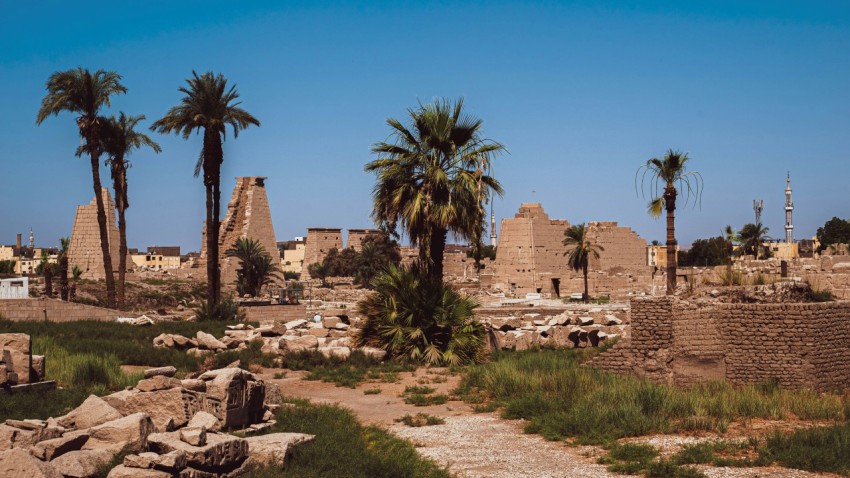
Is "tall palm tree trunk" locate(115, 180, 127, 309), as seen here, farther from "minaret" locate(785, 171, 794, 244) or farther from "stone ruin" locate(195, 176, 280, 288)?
"minaret" locate(785, 171, 794, 244)

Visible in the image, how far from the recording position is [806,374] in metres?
12.7

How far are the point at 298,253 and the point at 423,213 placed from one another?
107 metres

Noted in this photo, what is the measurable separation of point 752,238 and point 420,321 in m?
62.9

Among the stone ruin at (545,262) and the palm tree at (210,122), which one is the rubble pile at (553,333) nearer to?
the palm tree at (210,122)

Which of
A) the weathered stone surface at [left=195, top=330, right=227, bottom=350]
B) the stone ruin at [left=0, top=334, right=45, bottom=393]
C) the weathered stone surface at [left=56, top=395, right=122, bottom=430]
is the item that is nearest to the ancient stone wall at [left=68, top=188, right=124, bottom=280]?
the weathered stone surface at [left=195, top=330, right=227, bottom=350]

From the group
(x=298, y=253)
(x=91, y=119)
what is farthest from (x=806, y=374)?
(x=298, y=253)

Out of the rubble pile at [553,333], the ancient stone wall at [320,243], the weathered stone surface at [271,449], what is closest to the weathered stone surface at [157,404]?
the weathered stone surface at [271,449]

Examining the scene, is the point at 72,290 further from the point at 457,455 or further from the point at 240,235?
the point at 457,455

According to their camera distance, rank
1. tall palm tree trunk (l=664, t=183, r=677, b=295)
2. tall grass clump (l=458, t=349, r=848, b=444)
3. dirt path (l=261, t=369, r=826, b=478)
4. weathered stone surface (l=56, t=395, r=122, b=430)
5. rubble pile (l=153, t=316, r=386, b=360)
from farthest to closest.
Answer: tall palm tree trunk (l=664, t=183, r=677, b=295)
rubble pile (l=153, t=316, r=386, b=360)
tall grass clump (l=458, t=349, r=848, b=444)
weathered stone surface (l=56, t=395, r=122, b=430)
dirt path (l=261, t=369, r=826, b=478)

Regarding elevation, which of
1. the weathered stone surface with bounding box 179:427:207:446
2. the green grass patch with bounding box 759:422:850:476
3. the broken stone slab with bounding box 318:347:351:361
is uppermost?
the broken stone slab with bounding box 318:347:351:361

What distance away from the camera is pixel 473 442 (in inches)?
380

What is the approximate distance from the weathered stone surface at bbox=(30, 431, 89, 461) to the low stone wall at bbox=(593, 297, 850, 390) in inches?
373

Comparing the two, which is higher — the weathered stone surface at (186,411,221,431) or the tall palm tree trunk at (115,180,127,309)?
the tall palm tree trunk at (115,180,127,309)

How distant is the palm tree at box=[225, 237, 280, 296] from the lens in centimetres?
4053
